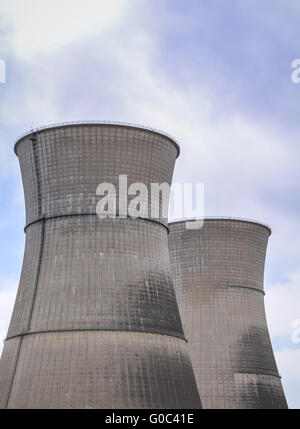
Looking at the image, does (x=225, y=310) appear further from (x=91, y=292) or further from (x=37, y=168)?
(x=37, y=168)

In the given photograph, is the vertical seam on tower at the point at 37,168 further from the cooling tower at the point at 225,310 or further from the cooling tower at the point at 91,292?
the cooling tower at the point at 225,310

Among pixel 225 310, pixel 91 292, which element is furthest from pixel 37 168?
pixel 225 310

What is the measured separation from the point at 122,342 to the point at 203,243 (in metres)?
12.4

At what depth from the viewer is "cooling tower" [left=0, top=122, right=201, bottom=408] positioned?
23.6m

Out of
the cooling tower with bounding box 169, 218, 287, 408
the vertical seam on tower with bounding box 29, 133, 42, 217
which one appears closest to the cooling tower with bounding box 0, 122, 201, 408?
the vertical seam on tower with bounding box 29, 133, 42, 217

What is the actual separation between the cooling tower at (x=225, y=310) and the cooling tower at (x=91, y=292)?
9.07 meters

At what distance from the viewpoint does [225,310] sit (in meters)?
35.4

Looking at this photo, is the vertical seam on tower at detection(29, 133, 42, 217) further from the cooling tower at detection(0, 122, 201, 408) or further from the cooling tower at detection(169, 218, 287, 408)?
the cooling tower at detection(169, 218, 287, 408)

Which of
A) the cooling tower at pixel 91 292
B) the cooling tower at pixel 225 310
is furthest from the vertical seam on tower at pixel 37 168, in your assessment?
the cooling tower at pixel 225 310

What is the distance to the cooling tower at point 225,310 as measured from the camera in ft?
114

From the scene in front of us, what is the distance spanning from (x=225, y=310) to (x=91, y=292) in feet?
40.7

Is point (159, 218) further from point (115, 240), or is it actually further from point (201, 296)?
point (201, 296)

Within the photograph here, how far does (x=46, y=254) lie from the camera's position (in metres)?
25.3

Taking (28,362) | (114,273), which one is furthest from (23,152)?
(28,362)
